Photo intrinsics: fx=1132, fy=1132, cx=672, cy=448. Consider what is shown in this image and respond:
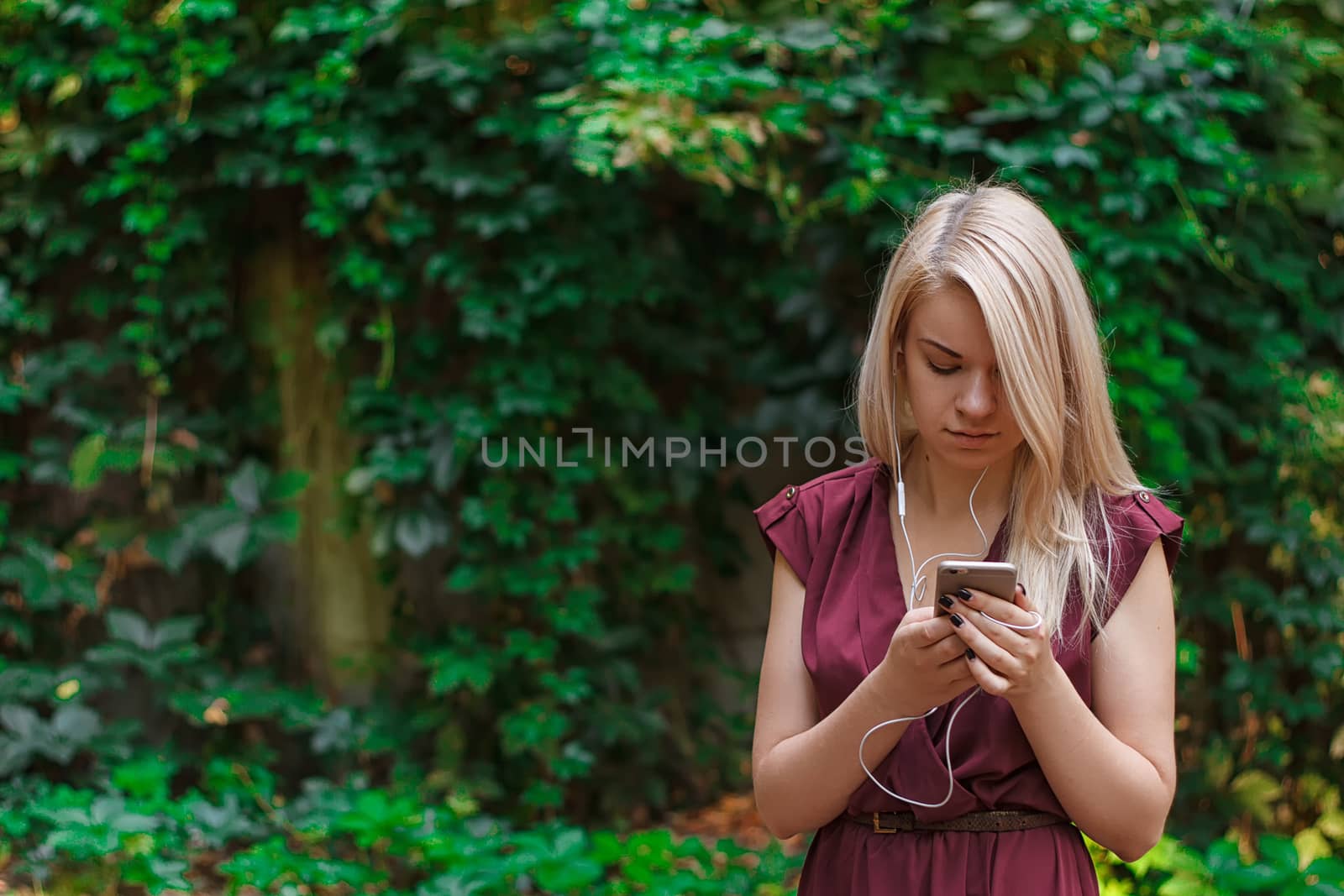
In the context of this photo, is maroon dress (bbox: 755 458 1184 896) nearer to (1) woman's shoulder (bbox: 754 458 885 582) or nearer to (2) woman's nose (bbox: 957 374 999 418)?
(1) woman's shoulder (bbox: 754 458 885 582)

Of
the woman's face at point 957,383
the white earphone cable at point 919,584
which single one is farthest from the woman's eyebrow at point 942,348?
the white earphone cable at point 919,584

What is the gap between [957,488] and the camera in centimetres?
135

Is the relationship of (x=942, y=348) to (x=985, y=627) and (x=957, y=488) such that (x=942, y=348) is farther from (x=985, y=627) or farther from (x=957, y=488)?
(x=985, y=627)

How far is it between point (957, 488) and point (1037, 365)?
22cm

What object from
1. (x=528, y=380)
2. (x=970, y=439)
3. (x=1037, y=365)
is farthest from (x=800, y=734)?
(x=528, y=380)

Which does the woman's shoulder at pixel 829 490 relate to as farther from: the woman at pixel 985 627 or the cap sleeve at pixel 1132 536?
the cap sleeve at pixel 1132 536

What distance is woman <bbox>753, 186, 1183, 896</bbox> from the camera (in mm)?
1157

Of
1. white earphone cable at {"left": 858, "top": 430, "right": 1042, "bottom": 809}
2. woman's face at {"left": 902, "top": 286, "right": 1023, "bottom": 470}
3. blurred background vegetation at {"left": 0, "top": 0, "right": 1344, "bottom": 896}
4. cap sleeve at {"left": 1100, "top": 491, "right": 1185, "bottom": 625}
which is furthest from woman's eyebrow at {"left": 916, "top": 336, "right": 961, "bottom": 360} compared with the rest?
blurred background vegetation at {"left": 0, "top": 0, "right": 1344, "bottom": 896}

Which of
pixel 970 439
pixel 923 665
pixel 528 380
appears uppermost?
pixel 970 439

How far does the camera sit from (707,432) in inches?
130

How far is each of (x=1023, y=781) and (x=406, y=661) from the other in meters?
2.38

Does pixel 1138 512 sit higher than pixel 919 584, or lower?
higher

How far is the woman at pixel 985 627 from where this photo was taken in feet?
3.80

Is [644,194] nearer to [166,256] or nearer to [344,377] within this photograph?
[344,377]
